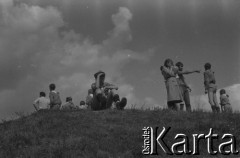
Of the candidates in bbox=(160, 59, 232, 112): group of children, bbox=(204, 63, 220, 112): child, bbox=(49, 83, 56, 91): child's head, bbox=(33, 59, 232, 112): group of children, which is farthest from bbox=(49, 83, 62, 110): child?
bbox=(204, 63, 220, 112): child

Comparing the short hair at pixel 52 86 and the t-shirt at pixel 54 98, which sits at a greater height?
the short hair at pixel 52 86

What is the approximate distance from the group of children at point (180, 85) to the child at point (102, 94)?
1883 millimetres

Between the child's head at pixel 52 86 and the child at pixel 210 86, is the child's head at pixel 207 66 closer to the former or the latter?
the child at pixel 210 86

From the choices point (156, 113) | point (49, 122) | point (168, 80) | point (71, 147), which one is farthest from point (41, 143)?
point (168, 80)

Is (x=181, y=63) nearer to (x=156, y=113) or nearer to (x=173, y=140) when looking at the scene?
(x=156, y=113)

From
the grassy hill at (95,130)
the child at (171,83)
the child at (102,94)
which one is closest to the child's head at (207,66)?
the child at (171,83)

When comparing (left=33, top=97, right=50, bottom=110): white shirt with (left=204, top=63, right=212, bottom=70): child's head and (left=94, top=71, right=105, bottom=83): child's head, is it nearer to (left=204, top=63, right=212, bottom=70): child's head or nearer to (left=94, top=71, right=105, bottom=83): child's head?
(left=94, top=71, right=105, bottom=83): child's head

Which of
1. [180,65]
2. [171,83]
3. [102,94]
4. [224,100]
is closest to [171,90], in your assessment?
[171,83]

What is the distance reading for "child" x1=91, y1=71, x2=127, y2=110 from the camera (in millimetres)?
16500

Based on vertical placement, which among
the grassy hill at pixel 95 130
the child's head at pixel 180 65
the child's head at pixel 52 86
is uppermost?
the child's head at pixel 180 65

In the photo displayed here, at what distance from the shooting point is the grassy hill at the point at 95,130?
10.7 metres

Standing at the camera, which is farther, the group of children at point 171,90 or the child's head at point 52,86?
the child's head at point 52,86

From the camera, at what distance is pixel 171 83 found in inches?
642

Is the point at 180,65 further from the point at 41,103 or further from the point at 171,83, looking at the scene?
the point at 41,103
